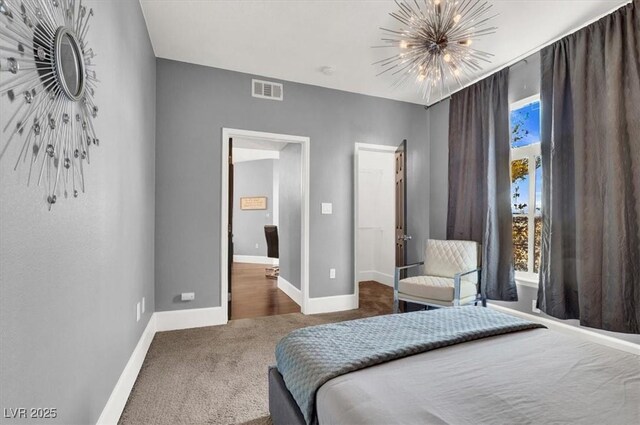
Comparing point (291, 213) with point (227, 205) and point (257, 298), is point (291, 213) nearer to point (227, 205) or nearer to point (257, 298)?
point (257, 298)

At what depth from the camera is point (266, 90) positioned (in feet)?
12.3

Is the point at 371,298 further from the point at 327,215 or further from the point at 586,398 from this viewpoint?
the point at 586,398

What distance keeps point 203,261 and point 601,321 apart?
3.68 metres

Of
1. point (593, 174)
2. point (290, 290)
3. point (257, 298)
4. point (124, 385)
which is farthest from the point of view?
point (290, 290)

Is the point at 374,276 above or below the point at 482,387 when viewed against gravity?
below

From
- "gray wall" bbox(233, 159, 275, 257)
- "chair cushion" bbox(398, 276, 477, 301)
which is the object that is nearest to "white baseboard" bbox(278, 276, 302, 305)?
"chair cushion" bbox(398, 276, 477, 301)

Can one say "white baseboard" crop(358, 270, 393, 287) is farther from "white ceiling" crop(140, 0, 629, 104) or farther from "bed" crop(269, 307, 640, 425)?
"bed" crop(269, 307, 640, 425)

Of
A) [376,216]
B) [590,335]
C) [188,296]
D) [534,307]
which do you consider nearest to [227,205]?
[188,296]

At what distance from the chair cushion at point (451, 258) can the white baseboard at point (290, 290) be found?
1.71 meters

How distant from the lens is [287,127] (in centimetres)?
383

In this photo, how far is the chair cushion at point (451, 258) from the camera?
11.4ft

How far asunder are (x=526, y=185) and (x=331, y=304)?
265 cm

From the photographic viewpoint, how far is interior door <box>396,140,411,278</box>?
384cm

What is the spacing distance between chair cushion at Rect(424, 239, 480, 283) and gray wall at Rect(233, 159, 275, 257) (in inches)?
209
